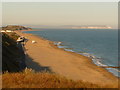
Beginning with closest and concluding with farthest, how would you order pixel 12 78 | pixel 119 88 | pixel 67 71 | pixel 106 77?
pixel 119 88 → pixel 12 78 → pixel 106 77 → pixel 67 71

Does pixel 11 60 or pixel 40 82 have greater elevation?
pixel 40 82

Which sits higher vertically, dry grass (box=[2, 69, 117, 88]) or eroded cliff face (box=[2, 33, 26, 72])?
dry grass (box=[2, 69, 117, 88])

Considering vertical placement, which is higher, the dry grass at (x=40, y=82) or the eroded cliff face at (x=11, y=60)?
the dry grass at (x=40, y=82)

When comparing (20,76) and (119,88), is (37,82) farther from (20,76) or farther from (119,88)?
(119,88)

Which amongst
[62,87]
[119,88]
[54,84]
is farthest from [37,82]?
[119,88]

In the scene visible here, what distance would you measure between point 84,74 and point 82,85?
69.5 feet

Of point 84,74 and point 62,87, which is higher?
point 62,87

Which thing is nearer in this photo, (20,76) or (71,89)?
(71,89)

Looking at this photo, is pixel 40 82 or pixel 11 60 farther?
pixel 11 60

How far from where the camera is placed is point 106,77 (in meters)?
26.8

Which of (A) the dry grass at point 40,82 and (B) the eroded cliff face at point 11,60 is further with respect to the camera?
(B) the eroded cliff face at point 11,60

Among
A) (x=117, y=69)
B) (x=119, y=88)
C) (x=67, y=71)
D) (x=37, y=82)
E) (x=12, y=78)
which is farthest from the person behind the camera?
(x=117, y=69)

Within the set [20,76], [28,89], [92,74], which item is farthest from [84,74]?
[28,89]

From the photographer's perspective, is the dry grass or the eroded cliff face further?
the eroded cliff face
